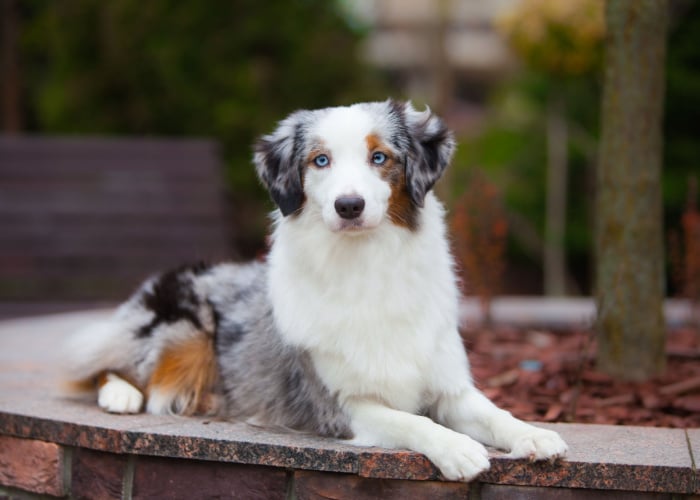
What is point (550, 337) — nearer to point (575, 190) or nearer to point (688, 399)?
point (688, 399)

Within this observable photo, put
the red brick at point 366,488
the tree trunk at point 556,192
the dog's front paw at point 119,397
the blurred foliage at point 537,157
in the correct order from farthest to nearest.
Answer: the blurred foliage at point 537,157, the tree trunk at point 556,192, the dog's front paw at point 119,397, the red brick at point 366,488

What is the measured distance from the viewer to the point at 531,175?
12.1 m

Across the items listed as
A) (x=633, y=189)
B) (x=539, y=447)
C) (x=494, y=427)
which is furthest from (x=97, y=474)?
(x=633, y=189)

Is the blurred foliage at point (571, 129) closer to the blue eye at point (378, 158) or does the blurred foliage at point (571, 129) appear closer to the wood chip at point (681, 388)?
the wood chip at point (681, 388)

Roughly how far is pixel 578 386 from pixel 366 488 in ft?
4.21

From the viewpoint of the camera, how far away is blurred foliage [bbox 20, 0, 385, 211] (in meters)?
11.5

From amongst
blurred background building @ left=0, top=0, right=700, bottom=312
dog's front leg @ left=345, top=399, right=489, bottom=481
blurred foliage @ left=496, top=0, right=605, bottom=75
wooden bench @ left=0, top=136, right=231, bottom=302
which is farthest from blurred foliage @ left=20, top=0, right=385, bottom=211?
dog's front leg @ left=345, top=399, right=489, bottom=481

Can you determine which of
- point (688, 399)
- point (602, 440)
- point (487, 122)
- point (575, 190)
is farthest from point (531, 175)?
point (602, 440)

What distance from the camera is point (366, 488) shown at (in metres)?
2.85

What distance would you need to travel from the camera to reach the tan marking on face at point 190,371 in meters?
3.54

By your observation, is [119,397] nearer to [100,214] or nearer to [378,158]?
[378,158]

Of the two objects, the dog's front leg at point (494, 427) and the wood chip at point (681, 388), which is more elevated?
the wood chip at point (681, 388)

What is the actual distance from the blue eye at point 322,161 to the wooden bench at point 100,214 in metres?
3.95

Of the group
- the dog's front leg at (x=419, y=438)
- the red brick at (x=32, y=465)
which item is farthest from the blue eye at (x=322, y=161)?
the red brick at (x=32, y=465)
